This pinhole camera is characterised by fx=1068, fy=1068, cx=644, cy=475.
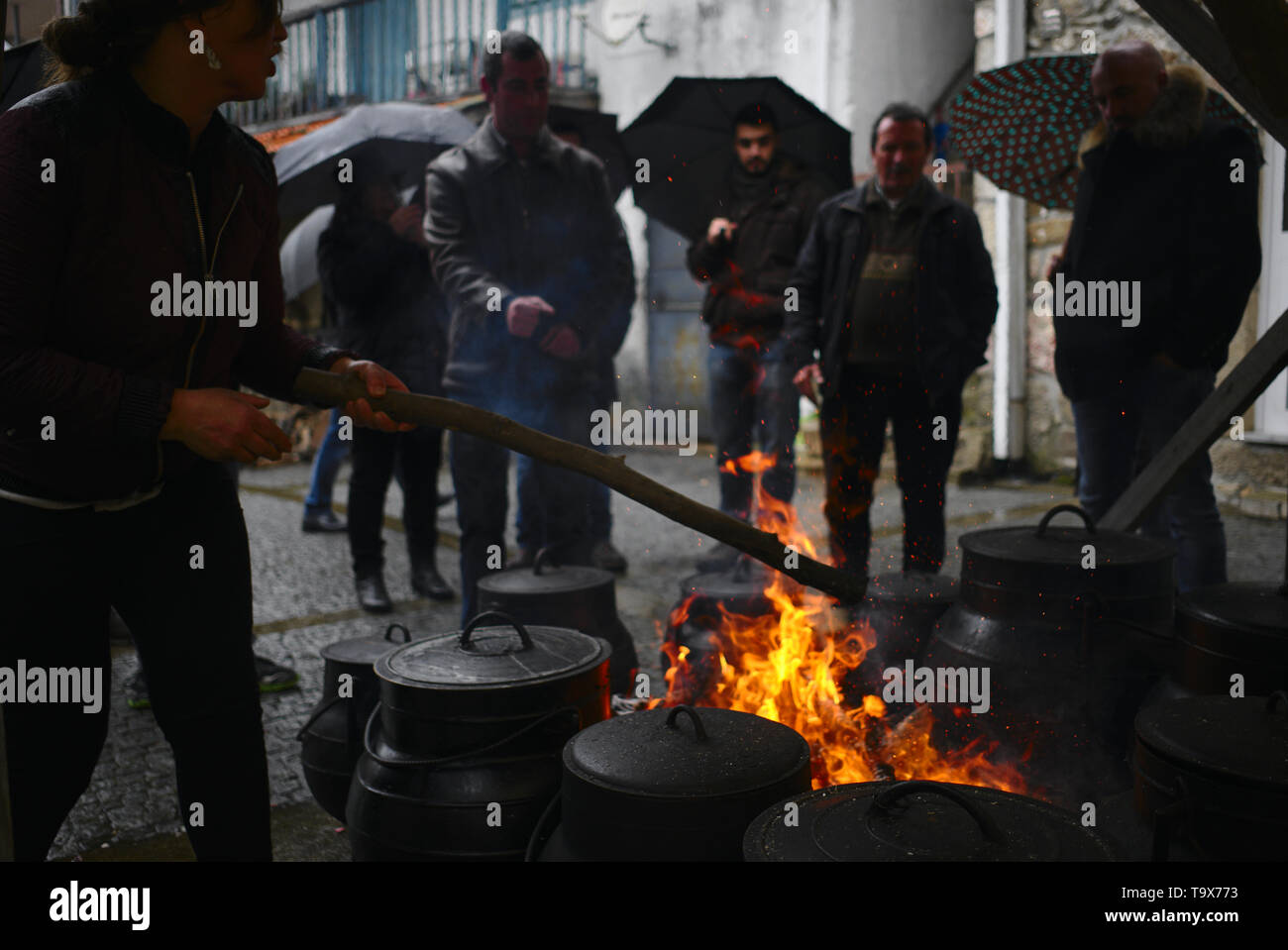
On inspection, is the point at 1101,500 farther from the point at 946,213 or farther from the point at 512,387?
the point at 512,387

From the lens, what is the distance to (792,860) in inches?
67.0

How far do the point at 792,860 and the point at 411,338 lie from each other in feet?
14.1

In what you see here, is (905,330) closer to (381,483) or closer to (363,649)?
(363,649)

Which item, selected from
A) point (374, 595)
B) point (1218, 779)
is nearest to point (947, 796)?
point (1218, 779)

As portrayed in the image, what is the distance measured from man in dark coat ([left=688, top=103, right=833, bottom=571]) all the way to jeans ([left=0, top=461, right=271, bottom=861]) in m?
3.85

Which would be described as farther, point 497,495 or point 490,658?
point 497,495

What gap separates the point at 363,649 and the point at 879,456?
2.56 m

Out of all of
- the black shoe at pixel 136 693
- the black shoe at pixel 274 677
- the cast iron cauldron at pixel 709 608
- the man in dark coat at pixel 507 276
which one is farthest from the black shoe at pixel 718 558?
the black shoe at pixel 136 693

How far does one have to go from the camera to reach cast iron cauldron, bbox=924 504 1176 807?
267 centimetres

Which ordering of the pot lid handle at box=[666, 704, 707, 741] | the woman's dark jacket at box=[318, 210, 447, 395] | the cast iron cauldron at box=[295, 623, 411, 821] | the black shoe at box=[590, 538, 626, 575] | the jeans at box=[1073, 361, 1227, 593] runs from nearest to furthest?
the pot lid handle at box=[666, 704, 707, 741], the cast iron cauldron at box=[295, 623, 411, 821], the jeans at box=[1073, 361, 1227, 593], the woman's dark jacket at box=[318, 210, 447, 395], the black shoe at box=[590, 538, 626, 575]

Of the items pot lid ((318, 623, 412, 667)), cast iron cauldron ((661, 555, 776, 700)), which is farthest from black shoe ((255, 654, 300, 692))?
cast iron cauldron ((661, 555, 776, 700))

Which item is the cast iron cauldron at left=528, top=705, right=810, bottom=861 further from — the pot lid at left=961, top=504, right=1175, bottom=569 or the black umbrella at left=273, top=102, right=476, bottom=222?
the black umbrella at left=273, top=102, right=476, bottom=222

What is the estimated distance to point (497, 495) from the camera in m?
4.67
